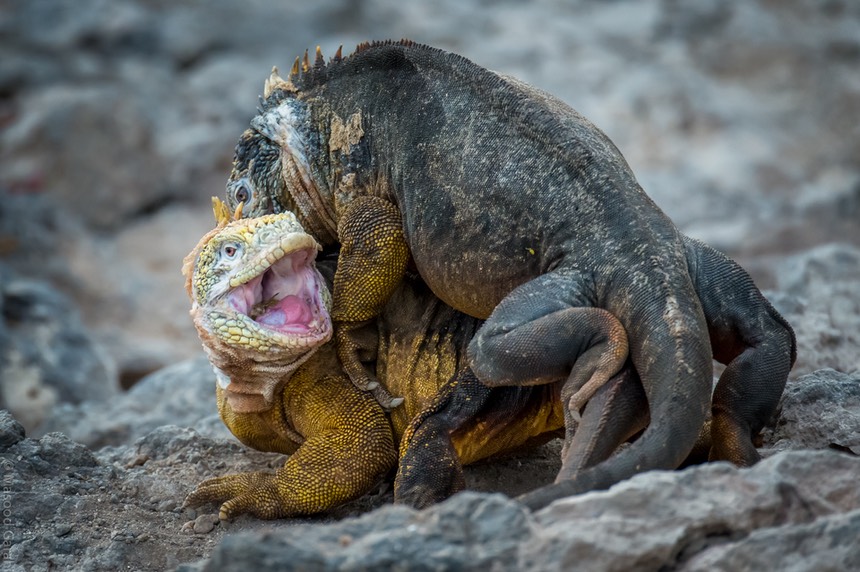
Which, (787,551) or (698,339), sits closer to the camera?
(787,551)

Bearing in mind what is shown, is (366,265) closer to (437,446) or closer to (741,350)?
(437,446)

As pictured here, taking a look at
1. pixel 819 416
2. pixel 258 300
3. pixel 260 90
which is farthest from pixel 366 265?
pixel 260 90

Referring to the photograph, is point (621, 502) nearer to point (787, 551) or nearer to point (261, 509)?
point (787, 551)

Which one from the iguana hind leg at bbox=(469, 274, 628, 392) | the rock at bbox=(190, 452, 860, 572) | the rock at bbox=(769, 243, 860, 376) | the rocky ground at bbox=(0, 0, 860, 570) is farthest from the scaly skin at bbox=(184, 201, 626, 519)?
the rock at bbox=(769, 243, 860, 376)

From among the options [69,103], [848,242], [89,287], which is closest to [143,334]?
[89,287]

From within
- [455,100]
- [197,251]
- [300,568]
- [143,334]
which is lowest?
[300,568]

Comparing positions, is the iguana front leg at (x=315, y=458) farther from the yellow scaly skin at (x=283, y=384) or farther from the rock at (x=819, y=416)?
the rock at (x=819, y=416)

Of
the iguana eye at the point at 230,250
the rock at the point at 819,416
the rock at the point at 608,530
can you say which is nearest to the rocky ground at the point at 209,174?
the rock at the point at 819,416
